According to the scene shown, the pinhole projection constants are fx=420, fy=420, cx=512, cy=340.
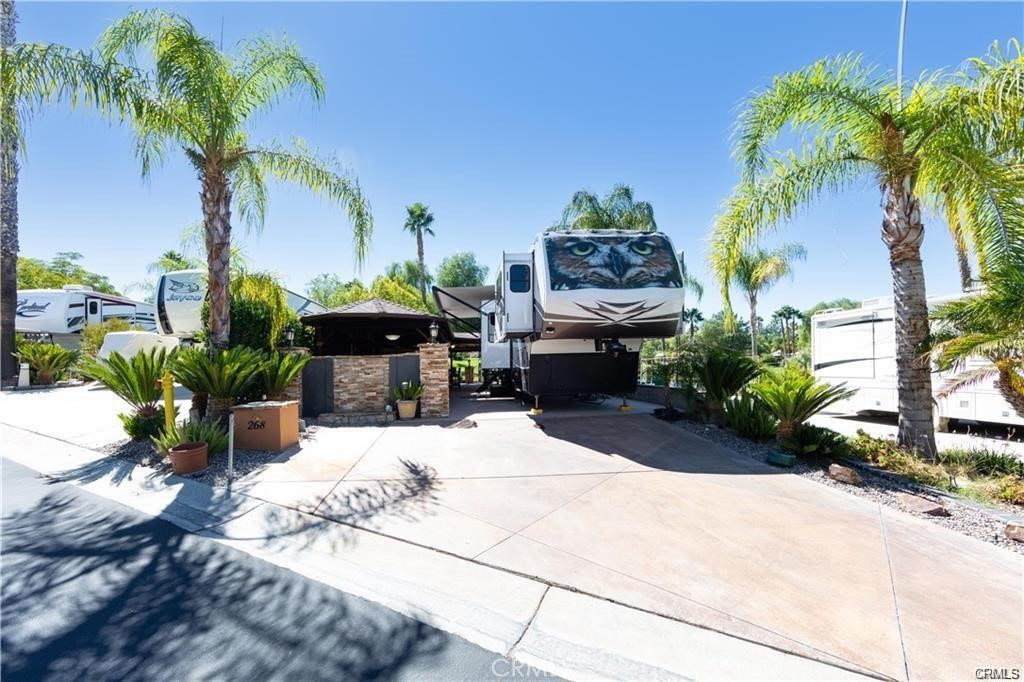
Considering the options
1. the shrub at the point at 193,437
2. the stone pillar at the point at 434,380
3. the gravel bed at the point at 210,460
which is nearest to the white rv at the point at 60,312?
the gravel bed at the point at 210,460

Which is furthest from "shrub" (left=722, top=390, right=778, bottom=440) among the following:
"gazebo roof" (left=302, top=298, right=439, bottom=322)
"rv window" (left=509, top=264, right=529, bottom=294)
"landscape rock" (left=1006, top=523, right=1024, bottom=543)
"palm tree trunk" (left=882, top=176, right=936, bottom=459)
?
"gazebo roof" (left=302, top=298, right=439, bottom=322)

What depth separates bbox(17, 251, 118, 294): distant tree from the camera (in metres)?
33.5

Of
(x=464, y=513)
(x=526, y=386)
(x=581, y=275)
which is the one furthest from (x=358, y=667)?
(x=526, y=386)

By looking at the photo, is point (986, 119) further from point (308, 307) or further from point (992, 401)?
point (308, 307)

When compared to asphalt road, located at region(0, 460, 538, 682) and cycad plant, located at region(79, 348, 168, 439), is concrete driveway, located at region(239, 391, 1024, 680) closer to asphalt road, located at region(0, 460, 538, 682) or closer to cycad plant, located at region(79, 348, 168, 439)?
asphalt road, located at region(0, 460, 538, 682)

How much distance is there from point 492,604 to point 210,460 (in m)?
5.15

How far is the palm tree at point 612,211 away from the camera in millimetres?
17781

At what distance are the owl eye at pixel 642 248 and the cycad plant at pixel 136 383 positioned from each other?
8.48m

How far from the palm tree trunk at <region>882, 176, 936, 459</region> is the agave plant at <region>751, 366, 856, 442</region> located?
76cm

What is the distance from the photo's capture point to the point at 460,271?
4006 centimetres

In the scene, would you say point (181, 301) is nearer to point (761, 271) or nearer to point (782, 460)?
point (782, 460)

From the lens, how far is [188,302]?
44.7 ft

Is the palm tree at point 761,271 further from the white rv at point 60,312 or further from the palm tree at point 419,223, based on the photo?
the white rv at point 60,312

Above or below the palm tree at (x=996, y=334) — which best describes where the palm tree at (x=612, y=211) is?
above
